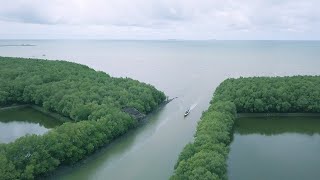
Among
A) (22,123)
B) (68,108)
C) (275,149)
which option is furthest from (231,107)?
(22,123)

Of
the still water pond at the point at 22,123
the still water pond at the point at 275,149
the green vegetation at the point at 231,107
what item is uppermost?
the green vegetation at the point at 231,107

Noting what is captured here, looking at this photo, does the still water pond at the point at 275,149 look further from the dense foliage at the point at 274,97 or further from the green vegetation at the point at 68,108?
the green vegetation at the point at 68,108

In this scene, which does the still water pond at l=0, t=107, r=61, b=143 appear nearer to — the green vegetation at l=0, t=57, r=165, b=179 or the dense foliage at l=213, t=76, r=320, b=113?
the green vegetation at l=0, t=57, r=165, b=179

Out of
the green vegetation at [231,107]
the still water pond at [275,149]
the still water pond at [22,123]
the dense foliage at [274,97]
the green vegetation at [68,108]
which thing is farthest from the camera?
the dense foliage at [274,97]

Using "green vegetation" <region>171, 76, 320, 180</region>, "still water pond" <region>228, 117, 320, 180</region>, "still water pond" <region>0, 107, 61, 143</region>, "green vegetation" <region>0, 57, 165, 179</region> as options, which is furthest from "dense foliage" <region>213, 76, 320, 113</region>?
"still water pond" <region>0, 107, 61, 143</region>

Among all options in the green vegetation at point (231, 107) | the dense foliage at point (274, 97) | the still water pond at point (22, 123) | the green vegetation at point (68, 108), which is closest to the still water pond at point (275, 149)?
the dense foliage at point (274, 97)

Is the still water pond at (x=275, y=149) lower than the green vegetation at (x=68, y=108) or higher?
lower

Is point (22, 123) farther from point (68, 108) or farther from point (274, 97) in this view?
point (274, 97)
